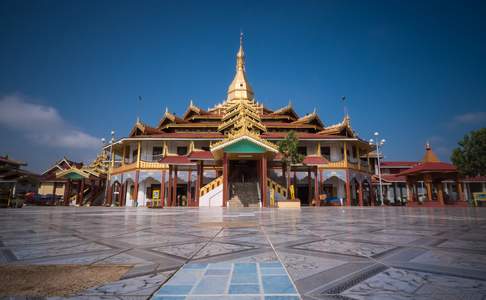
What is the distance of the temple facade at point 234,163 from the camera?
2173cm

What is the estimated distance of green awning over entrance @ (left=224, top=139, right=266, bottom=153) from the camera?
20141mm

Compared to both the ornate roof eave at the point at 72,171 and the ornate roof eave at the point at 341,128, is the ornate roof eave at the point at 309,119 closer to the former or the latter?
the ornate roof eave at the point at 341,128

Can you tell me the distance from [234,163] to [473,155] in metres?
24.3

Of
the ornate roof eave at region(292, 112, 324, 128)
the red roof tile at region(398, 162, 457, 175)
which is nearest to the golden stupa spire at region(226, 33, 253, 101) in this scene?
the ornate roof eave at region(292, 112, 324, 128)

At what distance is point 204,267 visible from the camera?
2068 millimetres

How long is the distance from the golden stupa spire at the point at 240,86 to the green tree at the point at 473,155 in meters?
26.7

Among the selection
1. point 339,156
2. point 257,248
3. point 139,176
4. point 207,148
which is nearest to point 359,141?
point 339,156

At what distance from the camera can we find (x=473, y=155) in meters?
27.8

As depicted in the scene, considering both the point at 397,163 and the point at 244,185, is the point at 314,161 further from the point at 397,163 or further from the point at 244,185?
the point at 397,163

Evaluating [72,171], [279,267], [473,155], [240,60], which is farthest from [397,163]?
[279,267]

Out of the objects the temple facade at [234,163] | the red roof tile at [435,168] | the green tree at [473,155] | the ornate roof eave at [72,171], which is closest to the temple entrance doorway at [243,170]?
the temple facade at [234,163]

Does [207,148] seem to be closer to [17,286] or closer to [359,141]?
[359,141]

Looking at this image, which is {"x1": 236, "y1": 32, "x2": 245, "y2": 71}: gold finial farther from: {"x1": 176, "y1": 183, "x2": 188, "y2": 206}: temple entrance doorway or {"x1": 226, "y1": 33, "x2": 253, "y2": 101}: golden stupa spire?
{"x1": 176, "y1": 183, "x2": 188, "y2": 206}: temple entrance doorway

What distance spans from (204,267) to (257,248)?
3.13 ft
